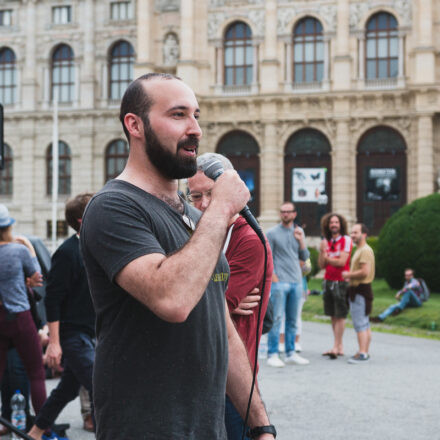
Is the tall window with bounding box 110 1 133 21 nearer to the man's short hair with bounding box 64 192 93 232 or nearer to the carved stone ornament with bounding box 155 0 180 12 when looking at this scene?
the carved stone ornament with bounding box 155 0 180 12

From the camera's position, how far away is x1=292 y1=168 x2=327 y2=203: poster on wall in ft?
114

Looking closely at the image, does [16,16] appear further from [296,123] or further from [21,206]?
[296,123]

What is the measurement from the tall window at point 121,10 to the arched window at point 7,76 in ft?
19.8

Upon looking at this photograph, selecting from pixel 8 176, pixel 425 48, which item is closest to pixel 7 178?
pixel 8 176

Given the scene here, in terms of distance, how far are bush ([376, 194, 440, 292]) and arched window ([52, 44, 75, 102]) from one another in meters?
23.7

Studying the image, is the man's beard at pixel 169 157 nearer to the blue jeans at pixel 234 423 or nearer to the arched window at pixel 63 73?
the blue jeans at pixel 234 423

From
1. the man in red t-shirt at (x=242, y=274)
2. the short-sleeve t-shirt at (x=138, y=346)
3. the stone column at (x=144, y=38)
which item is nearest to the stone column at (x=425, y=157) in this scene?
the stone column at (x=144, y=38)

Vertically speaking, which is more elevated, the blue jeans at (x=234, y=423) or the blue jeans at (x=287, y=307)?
the blue jeans at (x=234, y=423)

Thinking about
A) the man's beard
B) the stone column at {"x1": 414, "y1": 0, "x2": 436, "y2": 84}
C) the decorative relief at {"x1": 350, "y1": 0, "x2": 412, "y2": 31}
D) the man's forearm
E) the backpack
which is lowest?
the backpack

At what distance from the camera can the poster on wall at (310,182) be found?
34.6 m

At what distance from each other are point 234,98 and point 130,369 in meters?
33.9

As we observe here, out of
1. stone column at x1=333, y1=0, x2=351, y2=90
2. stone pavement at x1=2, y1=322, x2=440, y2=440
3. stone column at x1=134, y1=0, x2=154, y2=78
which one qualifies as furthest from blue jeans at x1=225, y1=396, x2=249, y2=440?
stone column at x1=134, y1=0, x2=154, y2=78

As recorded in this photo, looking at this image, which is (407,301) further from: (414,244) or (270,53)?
(270,53)

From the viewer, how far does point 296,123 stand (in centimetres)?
3497
